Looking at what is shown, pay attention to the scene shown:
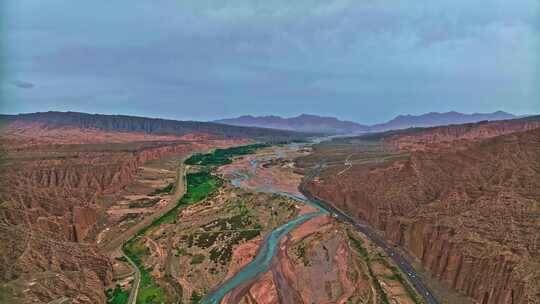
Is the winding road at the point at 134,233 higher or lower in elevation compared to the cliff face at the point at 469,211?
lower

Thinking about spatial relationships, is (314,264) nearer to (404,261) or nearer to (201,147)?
(404,261)

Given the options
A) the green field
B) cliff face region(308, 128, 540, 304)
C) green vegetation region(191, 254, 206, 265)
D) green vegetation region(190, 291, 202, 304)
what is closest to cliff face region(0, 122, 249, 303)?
the green field

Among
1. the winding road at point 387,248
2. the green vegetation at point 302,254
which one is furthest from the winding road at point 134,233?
the winding road at point 387,248

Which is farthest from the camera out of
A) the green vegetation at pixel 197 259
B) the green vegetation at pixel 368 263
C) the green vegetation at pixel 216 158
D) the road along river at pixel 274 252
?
the green vegetation at pixel 216 158

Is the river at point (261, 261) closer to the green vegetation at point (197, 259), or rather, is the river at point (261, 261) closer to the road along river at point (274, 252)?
the road along river at point (274, 252)

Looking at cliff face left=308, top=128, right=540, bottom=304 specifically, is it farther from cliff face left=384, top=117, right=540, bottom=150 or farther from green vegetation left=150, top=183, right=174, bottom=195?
cliff face left=384, top=117, right=540, bottom=150
